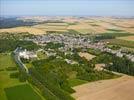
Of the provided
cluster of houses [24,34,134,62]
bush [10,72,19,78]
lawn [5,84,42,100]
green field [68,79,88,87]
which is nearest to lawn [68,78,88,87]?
green field [68,79,88,87]

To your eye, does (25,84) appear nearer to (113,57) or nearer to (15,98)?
(15,98)

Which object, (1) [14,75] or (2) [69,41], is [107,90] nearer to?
(1) [14,75]

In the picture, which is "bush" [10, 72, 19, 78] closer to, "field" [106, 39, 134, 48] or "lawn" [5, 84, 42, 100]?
"lawn" [5, 84, 42, 100]

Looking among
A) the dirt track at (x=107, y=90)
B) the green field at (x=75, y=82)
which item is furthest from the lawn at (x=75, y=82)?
the dirt track at (x=107, y=90)

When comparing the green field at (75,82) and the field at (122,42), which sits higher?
the green field at (75,82)

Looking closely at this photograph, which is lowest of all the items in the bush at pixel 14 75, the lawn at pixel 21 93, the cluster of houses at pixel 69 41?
the cluster of houses at pixel 69 41

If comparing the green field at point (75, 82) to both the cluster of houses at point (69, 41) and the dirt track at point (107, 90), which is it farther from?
the cluster of houses at point (69, 41)
